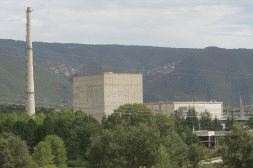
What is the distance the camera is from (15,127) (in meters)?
100

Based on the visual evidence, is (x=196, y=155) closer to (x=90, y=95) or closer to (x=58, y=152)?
(x=58, y=152)

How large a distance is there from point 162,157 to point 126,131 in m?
9.34

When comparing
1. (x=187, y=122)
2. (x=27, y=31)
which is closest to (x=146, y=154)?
(x=27, y=31)

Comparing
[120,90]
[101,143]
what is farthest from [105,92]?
[101,143]

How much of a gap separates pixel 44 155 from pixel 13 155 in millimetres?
17735

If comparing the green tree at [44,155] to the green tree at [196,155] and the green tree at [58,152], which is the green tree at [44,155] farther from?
the green tree at [196,155]

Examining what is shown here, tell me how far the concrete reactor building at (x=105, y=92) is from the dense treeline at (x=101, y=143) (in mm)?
54423

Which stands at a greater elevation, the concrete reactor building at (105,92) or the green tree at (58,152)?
the concrete reactor building at (105,92)

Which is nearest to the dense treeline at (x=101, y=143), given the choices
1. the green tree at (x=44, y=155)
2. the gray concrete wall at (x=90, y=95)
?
the green tree at (x=44, y=155)

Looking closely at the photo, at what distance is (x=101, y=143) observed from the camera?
68.2 meters

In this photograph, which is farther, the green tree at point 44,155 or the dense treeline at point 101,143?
the green tree at point 44,155

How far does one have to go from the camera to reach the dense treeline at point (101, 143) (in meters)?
66.9

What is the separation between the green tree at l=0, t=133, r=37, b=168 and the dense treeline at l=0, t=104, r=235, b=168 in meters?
0.09

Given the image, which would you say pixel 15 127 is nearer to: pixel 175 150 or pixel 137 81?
pixel 175 150
